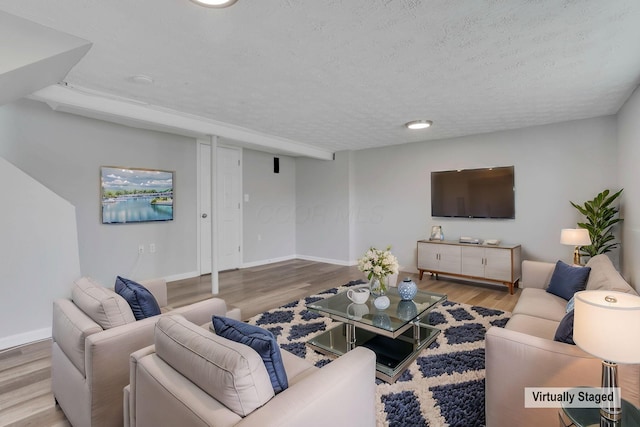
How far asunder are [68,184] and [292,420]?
4136 millimetres

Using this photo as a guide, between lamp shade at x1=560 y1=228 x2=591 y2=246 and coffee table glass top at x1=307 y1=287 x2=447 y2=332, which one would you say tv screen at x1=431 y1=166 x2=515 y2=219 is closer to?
lamp shade at x1=560 y1=228 x2=591 y2=246

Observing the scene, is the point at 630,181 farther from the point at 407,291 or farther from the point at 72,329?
the point at 72,329

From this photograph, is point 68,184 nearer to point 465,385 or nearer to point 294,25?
point 294,25

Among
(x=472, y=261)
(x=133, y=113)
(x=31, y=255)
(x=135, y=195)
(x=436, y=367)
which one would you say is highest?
(x=133, y=113)

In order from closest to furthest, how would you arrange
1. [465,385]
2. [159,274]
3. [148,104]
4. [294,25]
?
[294,25]
[465,385]
[148,104]
[159,274]

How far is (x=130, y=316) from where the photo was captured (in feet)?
5.77

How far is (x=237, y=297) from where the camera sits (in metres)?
4.07

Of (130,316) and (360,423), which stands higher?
(130,316)

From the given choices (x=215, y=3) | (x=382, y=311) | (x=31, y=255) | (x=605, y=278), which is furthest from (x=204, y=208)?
(x=605, y=278)

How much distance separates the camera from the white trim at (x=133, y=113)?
2834mm

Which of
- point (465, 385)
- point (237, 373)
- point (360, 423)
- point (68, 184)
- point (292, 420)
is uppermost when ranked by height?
point (68, 184)

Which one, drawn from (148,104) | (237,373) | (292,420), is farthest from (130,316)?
(148,104)

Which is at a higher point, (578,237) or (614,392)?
(578,237)

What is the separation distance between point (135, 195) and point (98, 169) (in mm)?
541
